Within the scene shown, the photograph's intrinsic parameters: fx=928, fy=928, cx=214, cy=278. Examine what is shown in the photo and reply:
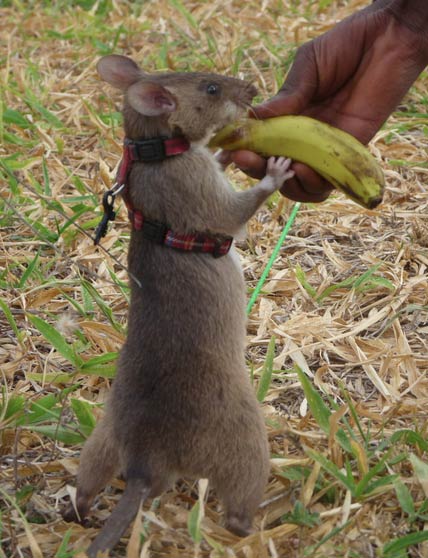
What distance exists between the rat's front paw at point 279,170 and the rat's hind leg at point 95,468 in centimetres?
111

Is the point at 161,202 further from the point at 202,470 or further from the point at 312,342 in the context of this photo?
the point at 312,342

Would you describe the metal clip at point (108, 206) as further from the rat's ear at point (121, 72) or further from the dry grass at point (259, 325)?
the rat's ear at point (121, 72)

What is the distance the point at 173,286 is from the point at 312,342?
1113 mm

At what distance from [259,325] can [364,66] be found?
123 centimetres

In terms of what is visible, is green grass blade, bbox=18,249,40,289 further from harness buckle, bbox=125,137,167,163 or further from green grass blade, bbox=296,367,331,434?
green grass blade, bbox=296,367,331,434

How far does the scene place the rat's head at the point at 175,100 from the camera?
10.4ft

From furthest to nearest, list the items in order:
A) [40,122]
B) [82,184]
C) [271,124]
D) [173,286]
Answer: [40,122], [82,184], [271,124], [173,286]

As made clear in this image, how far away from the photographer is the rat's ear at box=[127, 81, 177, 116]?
3.13 m

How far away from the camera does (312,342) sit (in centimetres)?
398

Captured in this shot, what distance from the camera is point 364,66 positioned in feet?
13.4

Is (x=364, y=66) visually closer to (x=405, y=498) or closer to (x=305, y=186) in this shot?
(x=305, y=186)

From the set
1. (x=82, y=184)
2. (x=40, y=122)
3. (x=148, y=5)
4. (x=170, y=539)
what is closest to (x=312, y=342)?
(x=170, y=539)

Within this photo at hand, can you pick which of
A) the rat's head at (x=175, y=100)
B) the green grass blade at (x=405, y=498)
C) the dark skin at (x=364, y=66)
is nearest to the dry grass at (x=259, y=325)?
the green grass blade at (x=405, y=498)

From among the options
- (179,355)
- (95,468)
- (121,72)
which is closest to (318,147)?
(121,72)
